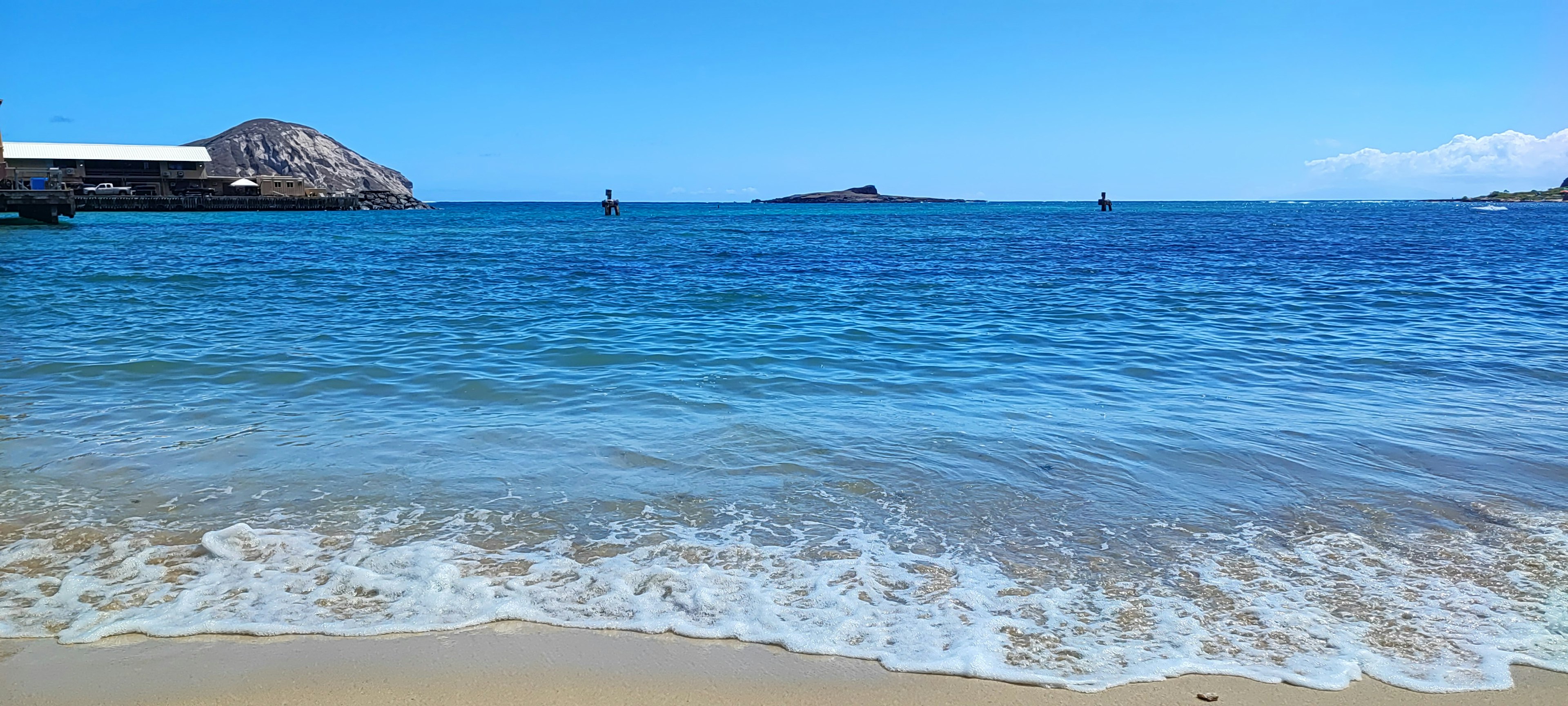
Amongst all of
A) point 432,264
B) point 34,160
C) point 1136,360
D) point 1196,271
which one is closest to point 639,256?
point 432,264

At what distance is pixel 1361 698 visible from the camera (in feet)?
9.99

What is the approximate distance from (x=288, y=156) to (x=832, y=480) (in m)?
159

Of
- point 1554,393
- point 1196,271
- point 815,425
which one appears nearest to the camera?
point 815,425

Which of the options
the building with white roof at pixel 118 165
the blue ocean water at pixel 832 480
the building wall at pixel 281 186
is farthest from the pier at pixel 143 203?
the blue ocean water at pixel 832 480

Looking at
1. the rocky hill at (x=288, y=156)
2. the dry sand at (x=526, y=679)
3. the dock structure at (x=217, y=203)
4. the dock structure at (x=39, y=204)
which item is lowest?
the dry sand at (x=526, y=679)

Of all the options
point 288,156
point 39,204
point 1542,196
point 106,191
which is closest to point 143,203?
point 106,191

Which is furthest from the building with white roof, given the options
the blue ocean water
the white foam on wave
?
the white foam on wave

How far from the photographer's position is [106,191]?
73500 millimetres

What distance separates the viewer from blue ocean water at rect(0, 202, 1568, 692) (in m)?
3.61

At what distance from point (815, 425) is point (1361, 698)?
4208mm

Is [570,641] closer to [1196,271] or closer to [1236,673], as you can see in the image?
[1236,673]

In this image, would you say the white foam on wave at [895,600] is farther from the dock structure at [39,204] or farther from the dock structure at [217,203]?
the dock structure at [217,203]

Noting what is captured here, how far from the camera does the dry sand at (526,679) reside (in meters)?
3.02

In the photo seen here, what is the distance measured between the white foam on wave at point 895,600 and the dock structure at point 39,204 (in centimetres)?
4615
